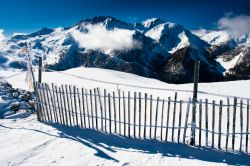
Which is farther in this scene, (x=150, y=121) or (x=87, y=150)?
(x=150, y=121)

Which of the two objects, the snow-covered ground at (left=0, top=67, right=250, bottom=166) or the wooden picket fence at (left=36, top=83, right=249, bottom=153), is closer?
the snow-covered ground at (left=0, top=67, right=250, bottom=166)

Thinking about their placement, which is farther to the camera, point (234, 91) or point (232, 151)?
point (234, 91)

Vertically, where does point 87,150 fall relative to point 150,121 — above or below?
below

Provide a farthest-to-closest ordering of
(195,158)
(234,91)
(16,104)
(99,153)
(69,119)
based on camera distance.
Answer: (234,91) → (16,104) → (69,119) → (99,153) → (195,158)

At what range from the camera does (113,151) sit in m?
10.6

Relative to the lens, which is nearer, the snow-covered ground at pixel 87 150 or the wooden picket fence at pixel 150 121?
the snow-covered ground at pixel 87 150

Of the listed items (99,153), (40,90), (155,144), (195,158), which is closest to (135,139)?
(155,144)

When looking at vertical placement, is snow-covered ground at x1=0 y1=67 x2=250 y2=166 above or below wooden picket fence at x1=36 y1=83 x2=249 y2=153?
below

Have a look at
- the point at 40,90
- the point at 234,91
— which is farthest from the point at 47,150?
the point at 234,91

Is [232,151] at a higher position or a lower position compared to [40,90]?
lower

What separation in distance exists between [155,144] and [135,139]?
3.02 ft

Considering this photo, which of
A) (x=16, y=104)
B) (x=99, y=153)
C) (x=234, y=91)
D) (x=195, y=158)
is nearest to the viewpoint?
(x=195, y=158)

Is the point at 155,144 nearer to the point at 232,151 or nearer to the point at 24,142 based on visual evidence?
the point at 232,151

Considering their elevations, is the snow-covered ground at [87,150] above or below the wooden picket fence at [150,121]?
below
